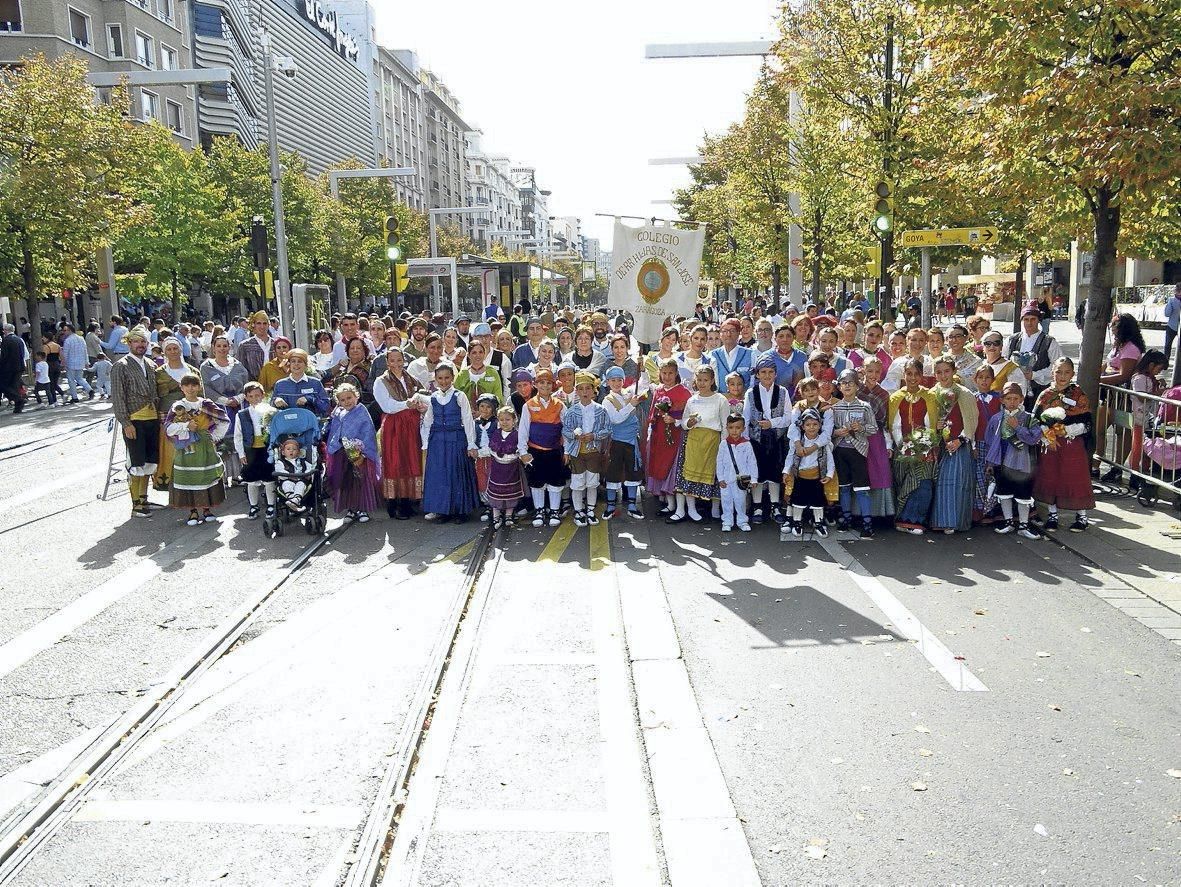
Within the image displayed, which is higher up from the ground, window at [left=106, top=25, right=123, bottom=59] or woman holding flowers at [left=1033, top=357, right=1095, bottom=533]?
window at [left=106, top=25, right=123, bottom=59]

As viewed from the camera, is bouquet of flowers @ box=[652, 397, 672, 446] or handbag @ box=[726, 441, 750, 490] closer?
handbag @ box=[726, 441, 750, 490]

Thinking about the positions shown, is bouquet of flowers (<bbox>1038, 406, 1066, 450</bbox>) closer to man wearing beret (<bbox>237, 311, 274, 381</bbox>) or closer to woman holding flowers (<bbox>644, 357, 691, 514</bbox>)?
woman holding flowers (<bbox>644, 357, 691, 514</bbox>)

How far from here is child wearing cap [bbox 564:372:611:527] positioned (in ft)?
33.4

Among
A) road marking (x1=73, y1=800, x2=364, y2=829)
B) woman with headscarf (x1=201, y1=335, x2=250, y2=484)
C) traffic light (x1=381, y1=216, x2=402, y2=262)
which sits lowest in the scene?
road marking (x1=73, y1=800, x2=364, y2=829)

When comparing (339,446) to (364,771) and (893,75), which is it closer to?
(364,771)

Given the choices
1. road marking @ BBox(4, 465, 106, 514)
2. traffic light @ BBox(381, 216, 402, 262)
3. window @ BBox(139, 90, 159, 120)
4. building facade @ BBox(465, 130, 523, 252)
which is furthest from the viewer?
building facade @ BBox(465, 130, 523, 252)

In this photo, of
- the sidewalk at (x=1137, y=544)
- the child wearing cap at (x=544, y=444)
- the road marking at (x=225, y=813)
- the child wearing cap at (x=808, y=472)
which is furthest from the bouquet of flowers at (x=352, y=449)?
the sidewalk at (x=1137, y=544)

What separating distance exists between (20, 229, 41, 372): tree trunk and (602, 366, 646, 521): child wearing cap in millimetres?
20424

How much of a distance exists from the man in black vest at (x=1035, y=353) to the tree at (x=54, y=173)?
23.2 metres

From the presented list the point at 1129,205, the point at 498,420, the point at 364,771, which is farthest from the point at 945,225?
the point at 364,771

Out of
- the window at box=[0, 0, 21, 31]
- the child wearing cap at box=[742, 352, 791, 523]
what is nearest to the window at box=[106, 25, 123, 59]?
the window at box=[0, 0, 21, 31]

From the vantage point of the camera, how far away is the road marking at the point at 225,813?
15.2 feet

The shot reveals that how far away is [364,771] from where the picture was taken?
5102 millimetres

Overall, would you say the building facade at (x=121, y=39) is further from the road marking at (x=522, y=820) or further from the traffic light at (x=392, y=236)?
the road marking at (x=522, y=820)
